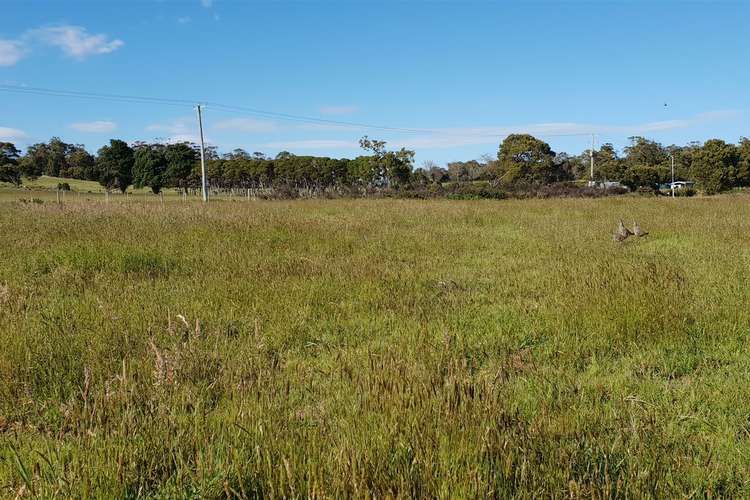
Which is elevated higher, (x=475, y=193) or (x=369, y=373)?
(x=475, y=193)

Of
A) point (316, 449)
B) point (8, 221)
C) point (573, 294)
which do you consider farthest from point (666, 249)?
point (8, 221)

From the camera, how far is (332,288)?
6.31 m

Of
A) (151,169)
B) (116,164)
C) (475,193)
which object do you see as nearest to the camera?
(475,193)

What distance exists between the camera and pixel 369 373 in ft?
9.80

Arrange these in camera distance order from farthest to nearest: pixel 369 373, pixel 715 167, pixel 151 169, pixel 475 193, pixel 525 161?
pixel 151 169
pixel 525 161
pixel 715 167
pixel 475 193
pixel 369 373

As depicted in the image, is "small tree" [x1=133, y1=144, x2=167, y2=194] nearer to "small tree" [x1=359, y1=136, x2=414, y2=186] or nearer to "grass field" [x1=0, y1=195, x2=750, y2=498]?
"small tree" [x1=359, y1=136, x2=414, y2=186]

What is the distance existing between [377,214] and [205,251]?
31.6ft

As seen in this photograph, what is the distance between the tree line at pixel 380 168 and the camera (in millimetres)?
54594

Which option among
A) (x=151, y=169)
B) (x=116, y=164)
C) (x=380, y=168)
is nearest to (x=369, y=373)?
(x=380, y=168)

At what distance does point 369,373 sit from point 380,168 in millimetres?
55634

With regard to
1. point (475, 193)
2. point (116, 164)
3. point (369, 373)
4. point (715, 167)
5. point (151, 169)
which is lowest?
point (369, 373)

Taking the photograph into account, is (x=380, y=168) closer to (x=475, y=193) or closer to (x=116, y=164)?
(x=475, y=193)

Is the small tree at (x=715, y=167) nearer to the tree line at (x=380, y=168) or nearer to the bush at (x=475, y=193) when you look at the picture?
the tree line at (x=380, y=168)

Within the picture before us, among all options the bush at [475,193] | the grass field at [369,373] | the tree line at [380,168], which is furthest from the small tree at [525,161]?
the grass field at [369,373]
